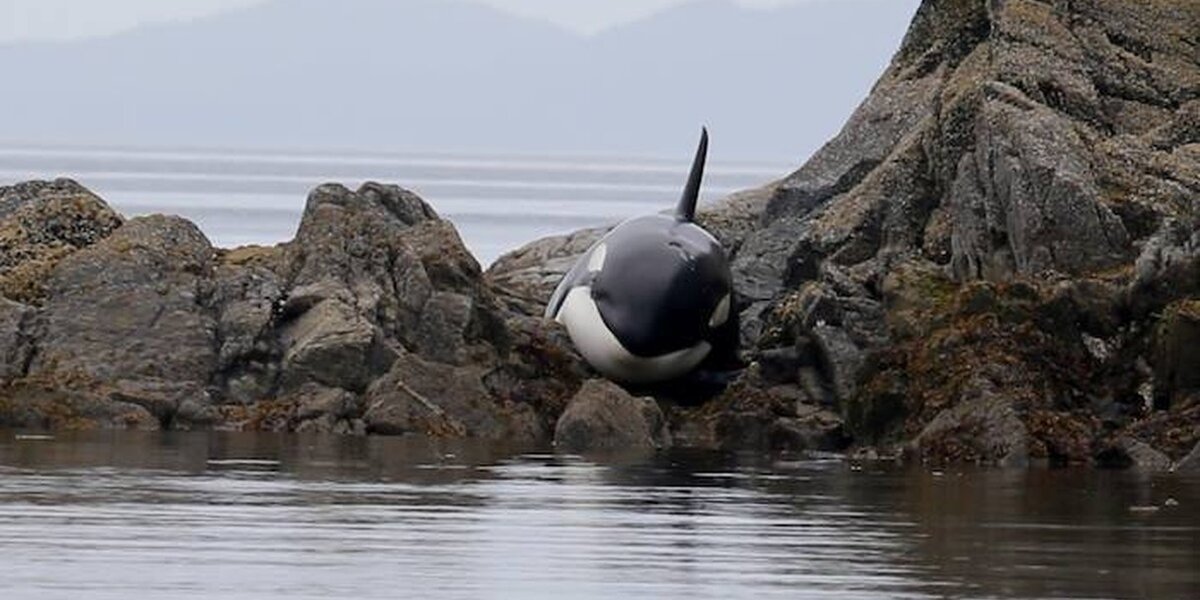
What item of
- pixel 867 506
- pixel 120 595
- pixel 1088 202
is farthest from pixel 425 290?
pixel 120 595

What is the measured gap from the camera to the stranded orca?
27719mm

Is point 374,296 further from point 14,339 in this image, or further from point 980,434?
point 980,434

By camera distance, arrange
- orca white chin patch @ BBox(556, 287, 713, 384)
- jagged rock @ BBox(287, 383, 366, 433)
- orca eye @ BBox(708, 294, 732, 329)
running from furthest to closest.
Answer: orca eye @ BBox(708, 294, 732, 329), orca white chin patch @ BBox(556, 287, 713, 384), jagged rock @ BBox(287, 383, 366, 433)

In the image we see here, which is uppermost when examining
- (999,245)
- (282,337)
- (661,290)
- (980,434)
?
(999,245)

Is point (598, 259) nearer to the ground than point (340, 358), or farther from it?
farther from it

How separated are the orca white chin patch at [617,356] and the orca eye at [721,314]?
21 centimetres

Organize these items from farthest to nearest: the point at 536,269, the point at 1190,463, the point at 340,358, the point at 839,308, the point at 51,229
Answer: the point at 536,269
the point at 51,229
the point at 839,308
the point at 340,358
the point at 1190,463

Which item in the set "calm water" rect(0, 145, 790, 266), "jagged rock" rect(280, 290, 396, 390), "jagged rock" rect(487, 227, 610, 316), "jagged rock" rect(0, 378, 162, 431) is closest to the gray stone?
"jagged rock" rect(280, 290, 396, 390)

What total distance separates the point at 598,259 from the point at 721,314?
1286 millimetres

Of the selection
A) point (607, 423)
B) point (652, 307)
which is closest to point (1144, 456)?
point (607, 423)

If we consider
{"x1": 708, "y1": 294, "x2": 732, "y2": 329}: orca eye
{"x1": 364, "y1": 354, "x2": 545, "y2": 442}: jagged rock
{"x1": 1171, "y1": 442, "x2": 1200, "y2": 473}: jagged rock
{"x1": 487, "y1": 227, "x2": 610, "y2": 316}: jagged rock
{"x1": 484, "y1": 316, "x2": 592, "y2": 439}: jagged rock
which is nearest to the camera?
{"x1": 1171, "y1": 442, "x2": 1200, "y2": 473}: jagged rock

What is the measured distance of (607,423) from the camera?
82.2ft

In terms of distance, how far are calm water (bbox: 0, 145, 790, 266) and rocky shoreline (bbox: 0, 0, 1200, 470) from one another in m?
27.6

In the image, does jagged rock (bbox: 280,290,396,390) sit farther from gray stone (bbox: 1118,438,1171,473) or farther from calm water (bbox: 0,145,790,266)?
calm water (bbox: 0,145,790,266)
